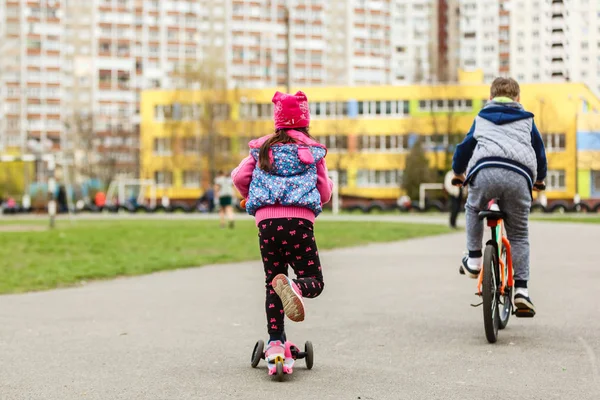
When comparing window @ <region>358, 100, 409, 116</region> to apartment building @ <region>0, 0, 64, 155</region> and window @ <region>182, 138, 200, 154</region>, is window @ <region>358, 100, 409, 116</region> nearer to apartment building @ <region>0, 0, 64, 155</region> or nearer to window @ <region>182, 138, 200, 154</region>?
window @ <region>182, 138, 200, 154</region>

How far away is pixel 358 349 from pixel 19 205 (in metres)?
48.4

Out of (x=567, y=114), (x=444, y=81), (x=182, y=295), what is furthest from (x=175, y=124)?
(x=182, y=295)

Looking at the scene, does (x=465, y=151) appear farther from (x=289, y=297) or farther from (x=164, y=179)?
(x=164, y=179)

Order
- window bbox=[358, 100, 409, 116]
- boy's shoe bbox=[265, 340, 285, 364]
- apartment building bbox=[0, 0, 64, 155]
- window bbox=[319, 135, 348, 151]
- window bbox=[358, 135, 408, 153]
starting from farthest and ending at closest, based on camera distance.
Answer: apartment building bbox=[0, 0, 64, 155], window bbox=[358, 100, 409, 116], window bbox=[358, 135, 408, 153], window bbox=[319, 135, 348, 151], boy's shoe bbox=[265, 340, 285, 364]

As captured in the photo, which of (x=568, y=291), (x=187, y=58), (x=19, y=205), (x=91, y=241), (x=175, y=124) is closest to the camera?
(x=568, y=291)

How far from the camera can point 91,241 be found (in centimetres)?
2023

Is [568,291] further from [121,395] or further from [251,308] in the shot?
[121,395]

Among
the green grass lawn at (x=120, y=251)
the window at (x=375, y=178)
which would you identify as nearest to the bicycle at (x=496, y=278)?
the green grass lawn at (x=120, y=251)

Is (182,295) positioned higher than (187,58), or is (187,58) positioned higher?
(187,58)

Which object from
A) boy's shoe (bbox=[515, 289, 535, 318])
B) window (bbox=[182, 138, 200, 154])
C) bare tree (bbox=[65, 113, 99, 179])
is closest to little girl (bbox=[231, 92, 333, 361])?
boy's shoe (bbox=[515, 289, 535, 318])

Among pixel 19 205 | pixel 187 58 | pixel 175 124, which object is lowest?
pixel 19 205

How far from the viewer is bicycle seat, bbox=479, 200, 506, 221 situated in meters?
6.78

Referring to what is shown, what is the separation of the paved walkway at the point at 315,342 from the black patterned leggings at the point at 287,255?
39 cm

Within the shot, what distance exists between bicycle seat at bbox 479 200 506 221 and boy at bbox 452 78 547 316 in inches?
2.1
